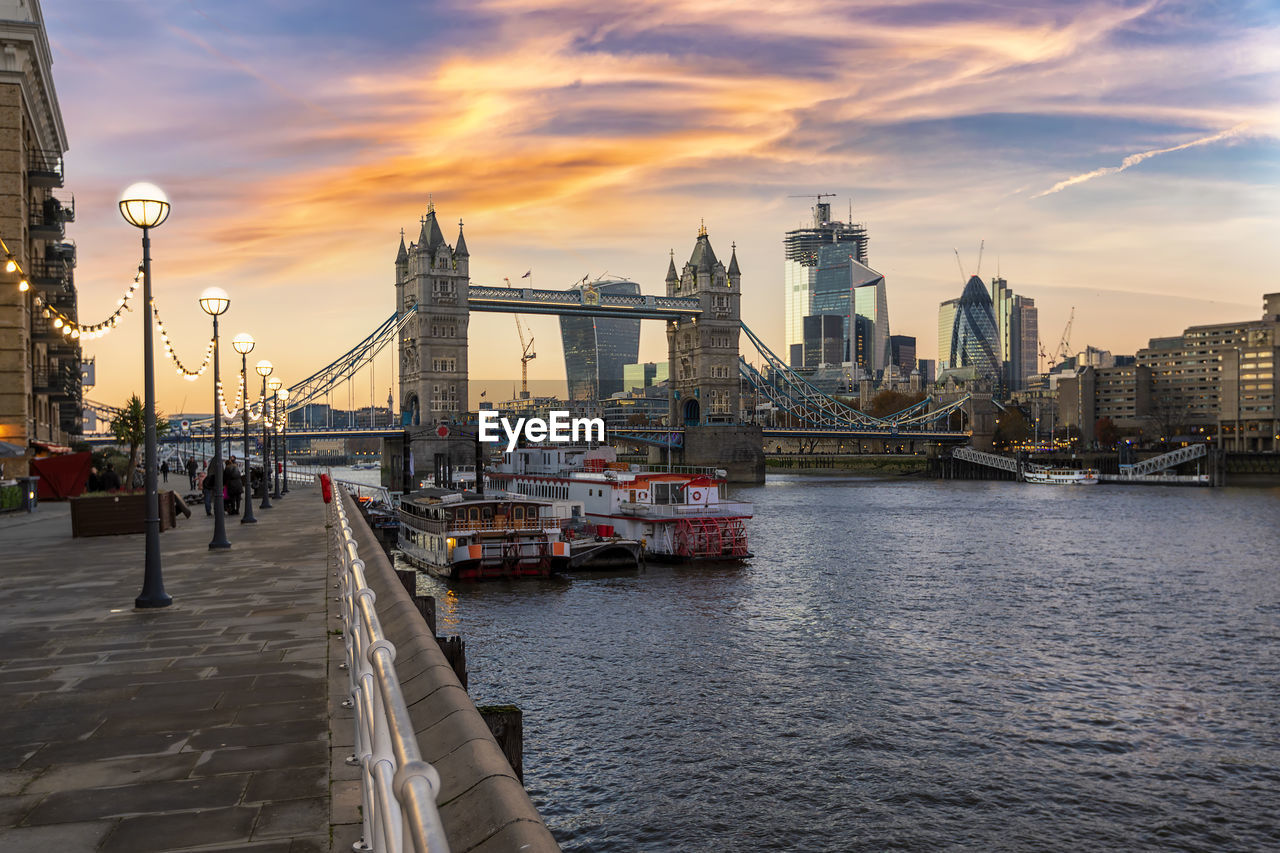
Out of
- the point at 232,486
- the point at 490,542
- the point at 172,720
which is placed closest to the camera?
the point at 172,720

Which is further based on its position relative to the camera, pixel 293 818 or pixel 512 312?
pixel 512 312

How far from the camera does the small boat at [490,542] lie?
136 feet

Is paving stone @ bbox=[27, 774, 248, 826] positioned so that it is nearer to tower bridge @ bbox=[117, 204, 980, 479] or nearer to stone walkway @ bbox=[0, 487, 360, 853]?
stone walkway @ bbox=[0, 487, 360, 853]

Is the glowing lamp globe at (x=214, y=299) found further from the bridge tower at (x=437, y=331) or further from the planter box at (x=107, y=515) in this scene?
the bridge tower at (x=437, y=331)

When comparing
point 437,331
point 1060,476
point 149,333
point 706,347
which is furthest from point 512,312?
point 149,333

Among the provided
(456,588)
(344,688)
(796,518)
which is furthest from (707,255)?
(344,688)

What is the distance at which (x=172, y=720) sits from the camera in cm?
775

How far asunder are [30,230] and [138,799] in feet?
156

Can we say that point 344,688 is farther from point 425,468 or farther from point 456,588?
point 425,468

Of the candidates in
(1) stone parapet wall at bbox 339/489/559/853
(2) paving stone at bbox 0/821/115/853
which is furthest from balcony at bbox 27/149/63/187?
(2) paving stone at bbox 0/821/115/853

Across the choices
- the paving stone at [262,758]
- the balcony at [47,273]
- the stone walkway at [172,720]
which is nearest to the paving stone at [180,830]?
the stone walkway at [172,720]

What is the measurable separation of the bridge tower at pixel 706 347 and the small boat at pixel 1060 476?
141 ft

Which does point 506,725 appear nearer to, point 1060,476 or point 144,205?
point 144,205

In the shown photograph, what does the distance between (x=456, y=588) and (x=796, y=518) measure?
37371mm
